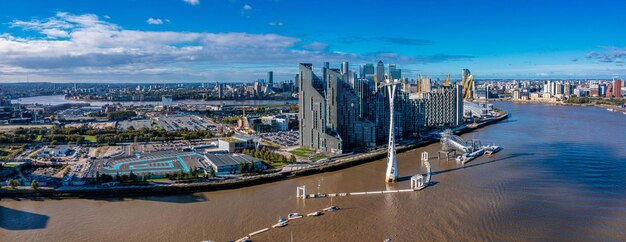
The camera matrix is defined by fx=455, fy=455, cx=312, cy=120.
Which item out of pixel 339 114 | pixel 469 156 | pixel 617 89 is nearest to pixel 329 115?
pixel 339 114

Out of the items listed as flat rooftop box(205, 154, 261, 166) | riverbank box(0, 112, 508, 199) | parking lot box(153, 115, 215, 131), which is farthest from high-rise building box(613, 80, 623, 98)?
flat rooftop box(205, 154, 261, 166)

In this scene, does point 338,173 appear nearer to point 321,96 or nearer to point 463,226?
point 321,96

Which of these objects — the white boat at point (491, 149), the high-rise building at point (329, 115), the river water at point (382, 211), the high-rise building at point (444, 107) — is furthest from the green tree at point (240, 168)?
the high-rise building at point (444, 107)

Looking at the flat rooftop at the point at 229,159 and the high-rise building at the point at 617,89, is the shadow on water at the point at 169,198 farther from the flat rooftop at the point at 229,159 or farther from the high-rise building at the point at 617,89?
the high-rise building at the point at 617,89

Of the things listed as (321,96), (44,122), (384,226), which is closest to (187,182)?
(384,226)

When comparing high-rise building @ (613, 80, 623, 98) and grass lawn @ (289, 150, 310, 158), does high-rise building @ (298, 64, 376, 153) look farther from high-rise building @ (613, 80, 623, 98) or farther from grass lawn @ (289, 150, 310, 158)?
high-rise building @ (613, 80, 623, 98)

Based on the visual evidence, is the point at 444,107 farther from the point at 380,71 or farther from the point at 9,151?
the point at 9,151
